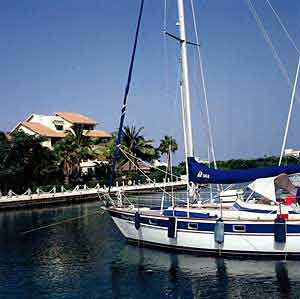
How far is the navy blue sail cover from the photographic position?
74.0 ft

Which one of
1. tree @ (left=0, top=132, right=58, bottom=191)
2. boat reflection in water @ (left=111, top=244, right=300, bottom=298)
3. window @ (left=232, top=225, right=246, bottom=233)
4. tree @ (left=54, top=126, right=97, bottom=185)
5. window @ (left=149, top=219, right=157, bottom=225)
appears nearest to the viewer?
boat reflection in water @ (left=111, top=244, right=300, bottom=298)

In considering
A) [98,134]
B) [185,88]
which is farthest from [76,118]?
[185,88]

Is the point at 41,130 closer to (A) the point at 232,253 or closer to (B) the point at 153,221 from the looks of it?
(B) the point at 153,221

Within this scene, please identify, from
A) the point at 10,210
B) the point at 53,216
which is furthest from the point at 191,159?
the point at 10,210

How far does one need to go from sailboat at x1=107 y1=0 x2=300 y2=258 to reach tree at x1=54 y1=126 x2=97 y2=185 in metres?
36.2

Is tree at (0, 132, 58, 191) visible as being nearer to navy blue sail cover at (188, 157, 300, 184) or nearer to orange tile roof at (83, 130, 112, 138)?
orange tile roof at (83, 130, 112, 138)

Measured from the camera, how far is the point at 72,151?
61.4 meters

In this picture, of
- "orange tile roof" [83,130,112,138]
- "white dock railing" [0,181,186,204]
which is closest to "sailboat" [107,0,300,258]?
"white dock railing" [0,181,186,204]

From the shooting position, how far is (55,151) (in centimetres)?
6153

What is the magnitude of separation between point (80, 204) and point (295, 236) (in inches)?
1493

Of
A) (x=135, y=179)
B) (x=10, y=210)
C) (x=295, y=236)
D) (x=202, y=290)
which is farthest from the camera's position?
(x=135, y=179)

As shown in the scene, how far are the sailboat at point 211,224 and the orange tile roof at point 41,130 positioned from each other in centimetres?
4646

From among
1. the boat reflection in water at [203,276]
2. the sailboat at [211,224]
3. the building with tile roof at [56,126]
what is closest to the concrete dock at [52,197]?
the building with tile roof at [56,126]

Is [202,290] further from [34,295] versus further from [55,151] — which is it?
[55,151]
